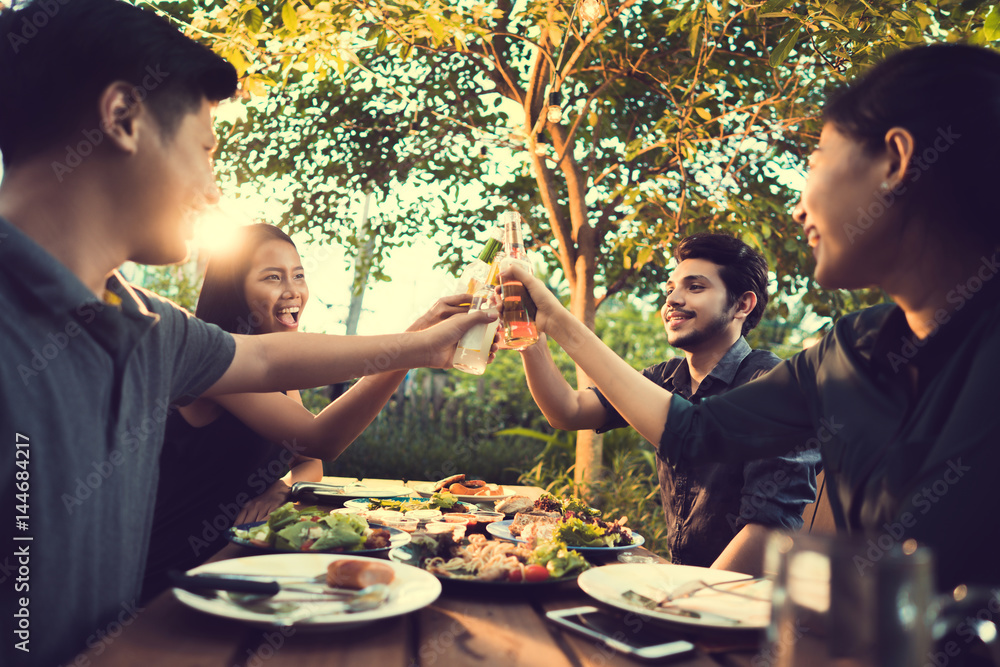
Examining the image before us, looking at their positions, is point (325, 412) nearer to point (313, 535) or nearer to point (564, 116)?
point (313, 535)

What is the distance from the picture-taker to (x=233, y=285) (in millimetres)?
2725

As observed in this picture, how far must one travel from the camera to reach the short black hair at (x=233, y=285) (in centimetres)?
270

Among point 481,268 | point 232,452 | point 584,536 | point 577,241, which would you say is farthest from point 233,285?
point 577,241

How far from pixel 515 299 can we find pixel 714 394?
36.7 inches

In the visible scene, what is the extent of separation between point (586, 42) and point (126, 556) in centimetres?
327

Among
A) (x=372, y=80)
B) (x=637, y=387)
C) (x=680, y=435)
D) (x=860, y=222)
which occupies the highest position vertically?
(x=372, y=80)

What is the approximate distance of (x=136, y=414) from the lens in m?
1.25

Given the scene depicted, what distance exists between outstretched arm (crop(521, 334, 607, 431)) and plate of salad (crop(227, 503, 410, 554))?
1097 mm

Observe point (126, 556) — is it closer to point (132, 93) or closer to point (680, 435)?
point (132, 93)

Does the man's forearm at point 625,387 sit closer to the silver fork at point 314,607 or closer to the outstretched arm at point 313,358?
the outstretched arm at point 313,358

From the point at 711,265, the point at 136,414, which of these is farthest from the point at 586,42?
the point at 136,414

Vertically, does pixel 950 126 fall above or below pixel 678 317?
above

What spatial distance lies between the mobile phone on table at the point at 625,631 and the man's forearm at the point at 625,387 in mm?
645

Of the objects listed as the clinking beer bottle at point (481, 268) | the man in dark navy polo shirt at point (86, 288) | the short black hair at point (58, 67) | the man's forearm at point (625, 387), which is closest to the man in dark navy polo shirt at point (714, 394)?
the clinking beer bottle at point (481, 268)
